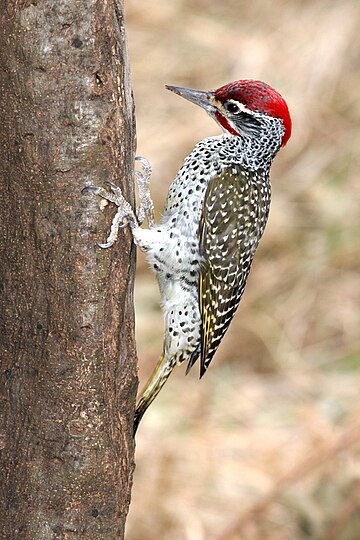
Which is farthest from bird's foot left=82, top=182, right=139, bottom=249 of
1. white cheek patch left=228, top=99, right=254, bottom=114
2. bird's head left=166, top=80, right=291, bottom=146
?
white cheek patch left=228, top=99, right=254, bottom=114

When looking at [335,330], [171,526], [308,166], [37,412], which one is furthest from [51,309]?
[308,166]

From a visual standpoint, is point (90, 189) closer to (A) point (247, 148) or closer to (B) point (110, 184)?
(B) point (110, 184)

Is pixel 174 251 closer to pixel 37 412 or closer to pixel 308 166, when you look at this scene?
pixel 37 412

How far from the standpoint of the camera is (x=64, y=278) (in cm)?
238

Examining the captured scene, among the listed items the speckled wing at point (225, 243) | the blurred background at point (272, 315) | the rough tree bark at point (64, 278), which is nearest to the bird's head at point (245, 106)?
the speckled wing at point (225, 243)

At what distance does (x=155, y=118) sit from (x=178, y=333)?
12.8ft

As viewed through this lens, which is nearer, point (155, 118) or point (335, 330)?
point (335, 330)

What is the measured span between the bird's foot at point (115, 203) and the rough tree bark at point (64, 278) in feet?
0.06

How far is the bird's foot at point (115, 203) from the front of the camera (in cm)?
234

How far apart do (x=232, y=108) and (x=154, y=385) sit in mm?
890

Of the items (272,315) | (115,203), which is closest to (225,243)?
(115,203)

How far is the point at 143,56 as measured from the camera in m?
7.38

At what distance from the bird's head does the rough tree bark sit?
729 mm

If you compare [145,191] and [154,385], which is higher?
[145,191]
